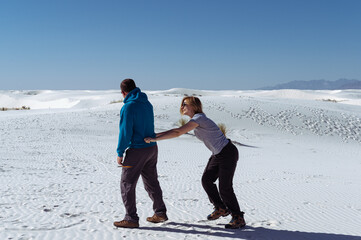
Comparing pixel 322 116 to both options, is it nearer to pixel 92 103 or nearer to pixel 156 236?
pixel 156 236

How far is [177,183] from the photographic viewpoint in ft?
22.9

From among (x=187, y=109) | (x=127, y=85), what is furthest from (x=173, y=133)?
(x=127, y=85)

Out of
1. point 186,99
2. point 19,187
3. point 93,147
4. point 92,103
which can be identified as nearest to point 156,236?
point 186,99

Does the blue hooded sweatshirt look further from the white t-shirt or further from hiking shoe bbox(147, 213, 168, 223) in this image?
hiking shoe bbox(147, 213, 168, 223)

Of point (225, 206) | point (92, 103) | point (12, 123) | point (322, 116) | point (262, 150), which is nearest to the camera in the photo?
point (225, 206)

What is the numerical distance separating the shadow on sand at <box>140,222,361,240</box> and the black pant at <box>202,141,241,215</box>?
243mm

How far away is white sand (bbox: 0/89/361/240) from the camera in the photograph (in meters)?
4.06

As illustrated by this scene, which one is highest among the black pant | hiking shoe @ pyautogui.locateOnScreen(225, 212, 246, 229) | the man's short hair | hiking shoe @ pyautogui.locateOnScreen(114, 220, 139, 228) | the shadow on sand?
the man's short hair

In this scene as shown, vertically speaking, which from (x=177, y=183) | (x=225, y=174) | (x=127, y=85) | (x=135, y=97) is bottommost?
(x=177, y=183)

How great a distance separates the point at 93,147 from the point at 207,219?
7.27m

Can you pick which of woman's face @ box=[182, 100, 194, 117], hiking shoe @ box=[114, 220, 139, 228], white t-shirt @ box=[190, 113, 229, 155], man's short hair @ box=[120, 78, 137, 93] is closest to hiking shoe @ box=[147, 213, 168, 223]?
hiking shoe @ box=[114, 220, 139, 228]

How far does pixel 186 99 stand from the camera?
13.1ft

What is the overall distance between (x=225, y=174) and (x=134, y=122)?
113 centimetres

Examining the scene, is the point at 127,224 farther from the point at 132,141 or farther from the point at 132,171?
the point at 132,141
